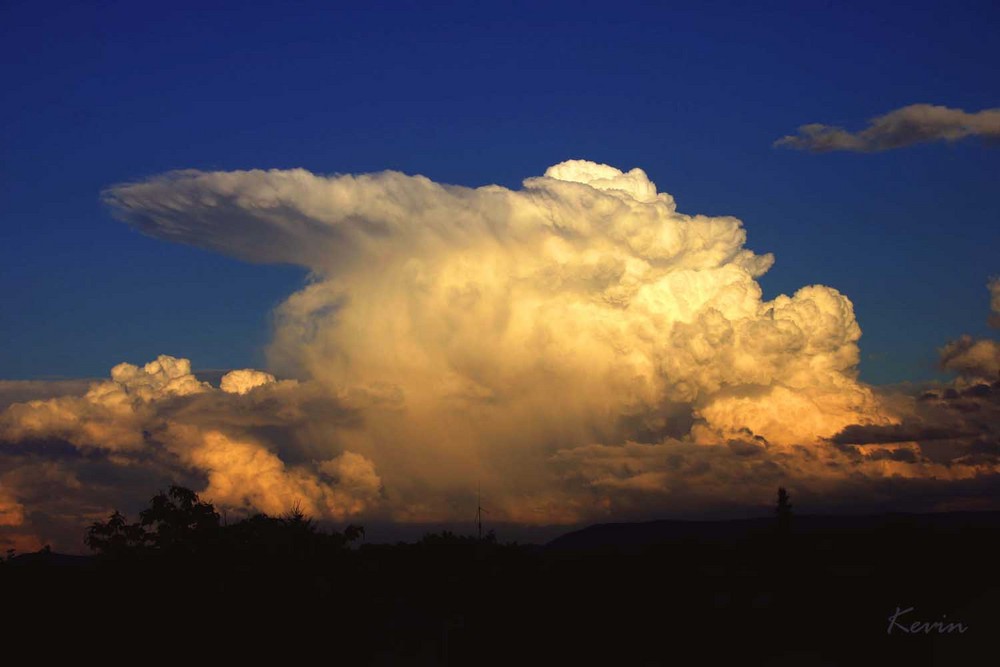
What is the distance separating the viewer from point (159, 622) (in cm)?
6531

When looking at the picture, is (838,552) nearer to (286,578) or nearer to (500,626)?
(500,626)

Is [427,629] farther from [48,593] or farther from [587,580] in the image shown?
[48,593]

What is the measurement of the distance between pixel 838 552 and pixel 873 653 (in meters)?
22.6

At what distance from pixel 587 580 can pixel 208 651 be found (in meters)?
23.1

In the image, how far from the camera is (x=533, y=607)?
65.8 meters

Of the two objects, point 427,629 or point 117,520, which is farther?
point 117,520

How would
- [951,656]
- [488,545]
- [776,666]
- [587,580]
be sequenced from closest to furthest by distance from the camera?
[951,656] → [776,666] → [587,580] → [488,545]

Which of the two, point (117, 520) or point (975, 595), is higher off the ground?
point (117, 520)

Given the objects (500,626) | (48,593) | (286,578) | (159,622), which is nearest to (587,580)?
(500,626)

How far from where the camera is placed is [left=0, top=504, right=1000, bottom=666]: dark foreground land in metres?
57.1

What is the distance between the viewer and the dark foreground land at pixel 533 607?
57062mm

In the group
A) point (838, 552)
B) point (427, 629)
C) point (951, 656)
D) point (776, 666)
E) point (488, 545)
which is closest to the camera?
point (951, 656)

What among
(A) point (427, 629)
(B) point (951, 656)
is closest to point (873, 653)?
(B) point (951, 656)

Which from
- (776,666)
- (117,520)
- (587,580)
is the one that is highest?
(117,520)
